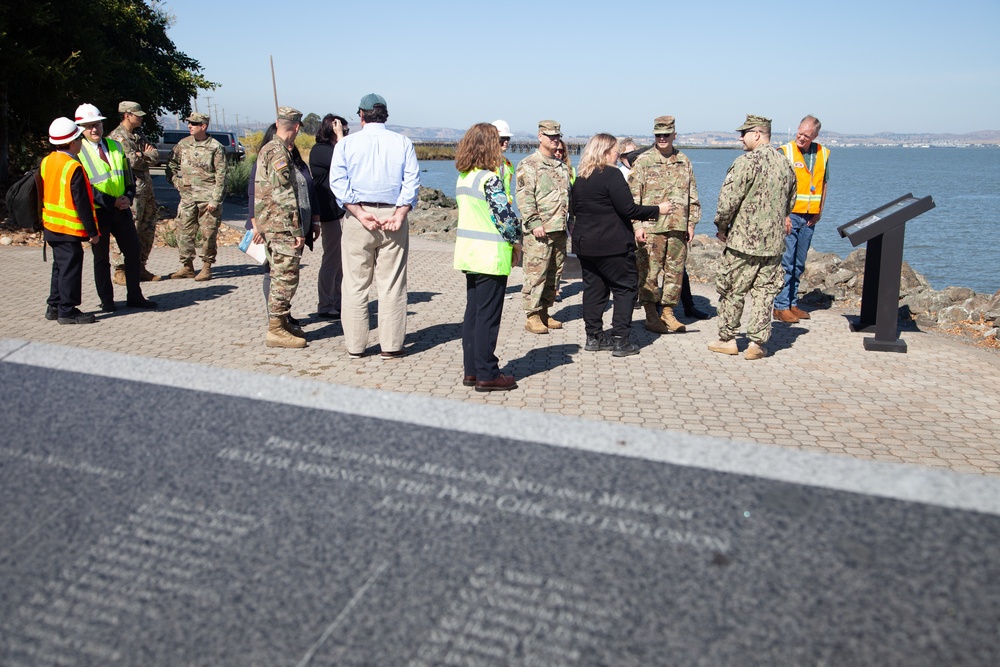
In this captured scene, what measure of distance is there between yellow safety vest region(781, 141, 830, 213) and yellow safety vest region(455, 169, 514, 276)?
4.30m

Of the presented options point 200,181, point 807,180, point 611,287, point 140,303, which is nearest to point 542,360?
point 611,287

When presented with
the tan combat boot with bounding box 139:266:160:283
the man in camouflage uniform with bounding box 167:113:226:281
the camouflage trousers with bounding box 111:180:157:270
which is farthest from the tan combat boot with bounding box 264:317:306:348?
the tan combat boot with bounding box 139:266:160:283

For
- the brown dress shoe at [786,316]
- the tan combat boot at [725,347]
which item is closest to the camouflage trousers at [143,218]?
the tan combat boot at [725,347]

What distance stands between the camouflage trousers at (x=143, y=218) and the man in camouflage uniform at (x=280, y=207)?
3324 millimetres

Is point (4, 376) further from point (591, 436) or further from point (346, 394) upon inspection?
point (591, 436)

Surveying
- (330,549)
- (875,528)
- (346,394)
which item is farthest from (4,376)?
(875,528)

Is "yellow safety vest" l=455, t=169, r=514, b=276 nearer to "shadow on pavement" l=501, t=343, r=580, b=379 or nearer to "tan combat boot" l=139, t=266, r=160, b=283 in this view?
"shadow on pavement" l=501, t=343, r=580, b=379

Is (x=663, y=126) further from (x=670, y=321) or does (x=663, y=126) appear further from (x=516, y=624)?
(x=516, y=624)

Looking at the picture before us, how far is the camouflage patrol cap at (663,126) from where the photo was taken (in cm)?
753

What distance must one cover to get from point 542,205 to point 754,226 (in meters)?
1.89

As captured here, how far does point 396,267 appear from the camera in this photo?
6348 millimetres

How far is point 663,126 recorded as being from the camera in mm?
7527

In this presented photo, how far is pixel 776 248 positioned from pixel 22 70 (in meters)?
14.0

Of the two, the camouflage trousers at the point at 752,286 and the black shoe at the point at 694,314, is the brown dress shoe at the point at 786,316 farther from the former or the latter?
the camouflage trousers at the point at 752,286
